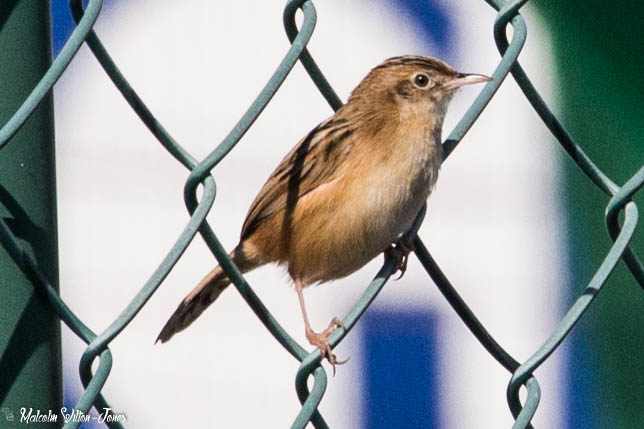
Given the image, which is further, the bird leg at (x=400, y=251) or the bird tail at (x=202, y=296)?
the bird tail at (x=202, y=296)

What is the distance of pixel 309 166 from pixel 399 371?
302cm

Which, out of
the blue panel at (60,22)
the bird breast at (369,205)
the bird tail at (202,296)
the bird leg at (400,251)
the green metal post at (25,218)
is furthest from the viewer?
the blue panel at (60,22)

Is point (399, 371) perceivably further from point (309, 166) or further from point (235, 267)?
point (235, 267)

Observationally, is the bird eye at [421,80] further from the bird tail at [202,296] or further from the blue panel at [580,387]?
the blue panel at [580,387]

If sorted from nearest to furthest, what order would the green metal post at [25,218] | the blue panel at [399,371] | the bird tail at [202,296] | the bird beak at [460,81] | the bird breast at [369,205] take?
the green metal post at [25,218] < the bird breast at [369,205] < the bird tail at [202,296] < the bird beak at [460,81] < the blue panel at [399,371]

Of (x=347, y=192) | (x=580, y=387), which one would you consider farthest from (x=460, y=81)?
(x=580, y=387)

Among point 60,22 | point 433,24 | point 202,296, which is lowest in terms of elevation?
point 202,296

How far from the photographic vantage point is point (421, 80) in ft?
14.0

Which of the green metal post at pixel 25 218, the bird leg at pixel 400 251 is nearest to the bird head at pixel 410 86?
the bird leg at pixel 400 251

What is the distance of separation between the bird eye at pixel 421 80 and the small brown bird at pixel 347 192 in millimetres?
11

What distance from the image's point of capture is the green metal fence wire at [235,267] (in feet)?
7.30

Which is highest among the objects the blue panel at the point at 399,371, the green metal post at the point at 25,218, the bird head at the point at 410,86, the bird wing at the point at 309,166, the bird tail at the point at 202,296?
the green metal post at the point at 25,218

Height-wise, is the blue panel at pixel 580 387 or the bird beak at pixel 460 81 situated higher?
the bird beak at pixel 460 81

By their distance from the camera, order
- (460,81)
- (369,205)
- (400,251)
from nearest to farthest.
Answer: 1. (400,251)
2. (369,205)
3. (460,81)
